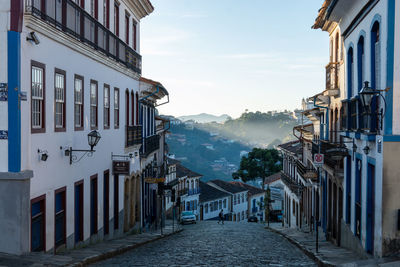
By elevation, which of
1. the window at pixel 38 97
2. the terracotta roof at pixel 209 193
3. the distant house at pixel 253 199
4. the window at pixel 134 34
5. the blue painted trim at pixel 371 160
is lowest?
the distant house at pixel 253 199

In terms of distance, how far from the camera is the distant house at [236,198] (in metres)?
77.8

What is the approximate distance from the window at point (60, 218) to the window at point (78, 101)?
1.95 m

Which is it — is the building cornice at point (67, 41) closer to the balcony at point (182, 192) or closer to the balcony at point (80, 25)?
the balcony at point (80, 25)

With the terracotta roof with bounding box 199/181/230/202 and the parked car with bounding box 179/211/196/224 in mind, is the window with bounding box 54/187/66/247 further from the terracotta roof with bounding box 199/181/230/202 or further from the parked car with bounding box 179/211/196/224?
the terracotta roof with bounding box 199/181/230/202

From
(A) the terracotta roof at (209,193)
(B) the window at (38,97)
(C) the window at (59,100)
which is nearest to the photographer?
(B) the window at (38,97)

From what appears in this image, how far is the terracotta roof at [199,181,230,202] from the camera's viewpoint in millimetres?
72250

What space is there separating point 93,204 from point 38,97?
19.7 feet

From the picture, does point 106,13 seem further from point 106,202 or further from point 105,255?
point 105,255

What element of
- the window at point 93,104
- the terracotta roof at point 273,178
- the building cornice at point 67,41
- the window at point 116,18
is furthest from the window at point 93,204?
the terracotta roof at point 273,178

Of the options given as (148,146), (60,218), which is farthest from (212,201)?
(60,218)

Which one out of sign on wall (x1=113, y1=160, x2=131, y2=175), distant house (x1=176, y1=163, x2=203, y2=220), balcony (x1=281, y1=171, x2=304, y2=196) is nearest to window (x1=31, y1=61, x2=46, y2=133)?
sign on wall (x1=113, y1=160, x2=131, y2=175)

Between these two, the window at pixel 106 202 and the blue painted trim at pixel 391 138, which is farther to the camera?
the window at pixel 106 202

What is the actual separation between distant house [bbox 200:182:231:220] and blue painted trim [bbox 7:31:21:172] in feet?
200

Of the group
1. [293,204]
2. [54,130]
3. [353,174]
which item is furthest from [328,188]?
[293,204]
